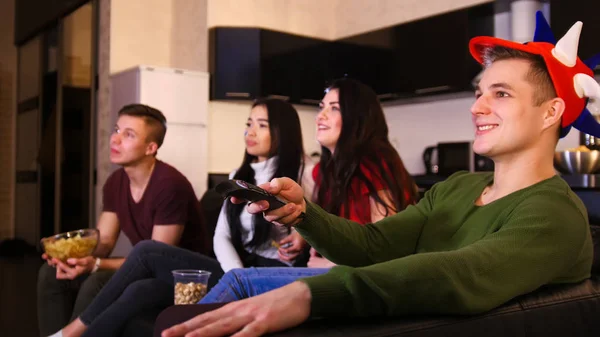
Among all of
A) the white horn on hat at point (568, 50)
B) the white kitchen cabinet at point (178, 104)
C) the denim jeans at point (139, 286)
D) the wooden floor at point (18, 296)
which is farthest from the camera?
the white kitchen cabinet at point (178, 104)

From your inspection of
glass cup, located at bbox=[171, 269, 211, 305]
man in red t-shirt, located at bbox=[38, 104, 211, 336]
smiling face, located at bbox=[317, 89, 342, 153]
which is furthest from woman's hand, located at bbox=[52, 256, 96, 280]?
smiling face, located at bbox=[317, 89, 342, 153]

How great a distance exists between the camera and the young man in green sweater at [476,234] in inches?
35.7

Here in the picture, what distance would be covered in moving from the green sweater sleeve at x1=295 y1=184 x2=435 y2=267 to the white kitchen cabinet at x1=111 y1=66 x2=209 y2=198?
11.4 feet

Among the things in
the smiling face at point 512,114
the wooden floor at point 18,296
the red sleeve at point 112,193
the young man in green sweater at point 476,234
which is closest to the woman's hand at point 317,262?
the young man in green sweater at point 476,234

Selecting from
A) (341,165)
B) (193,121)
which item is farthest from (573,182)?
(193,121)

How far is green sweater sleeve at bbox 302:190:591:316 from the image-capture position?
3.00 ft

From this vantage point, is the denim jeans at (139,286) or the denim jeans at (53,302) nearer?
the denim jeans at (139,286)

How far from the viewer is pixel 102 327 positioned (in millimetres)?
1989

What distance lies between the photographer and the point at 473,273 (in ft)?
3.21

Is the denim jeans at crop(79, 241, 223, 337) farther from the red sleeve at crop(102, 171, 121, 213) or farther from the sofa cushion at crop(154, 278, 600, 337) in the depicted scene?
the sofa cushion at crop(154, 278, 600, 337)

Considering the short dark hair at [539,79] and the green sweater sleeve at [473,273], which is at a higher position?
the short dark hair at [539,79]

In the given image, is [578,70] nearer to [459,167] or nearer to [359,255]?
[359,255]

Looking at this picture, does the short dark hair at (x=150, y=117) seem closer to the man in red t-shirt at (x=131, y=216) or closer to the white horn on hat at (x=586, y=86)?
the man in red t-shirt at (x=131, y=216)

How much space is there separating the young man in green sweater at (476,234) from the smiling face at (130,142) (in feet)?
3.97
